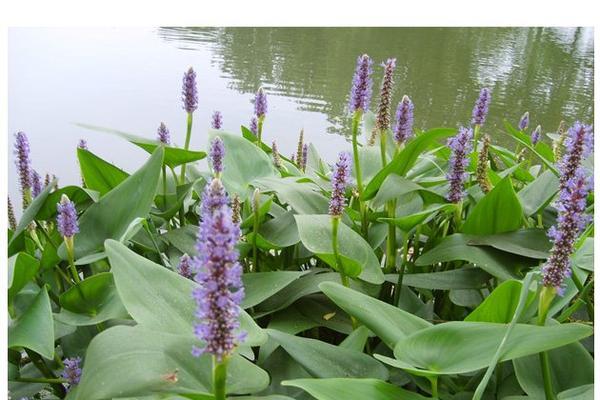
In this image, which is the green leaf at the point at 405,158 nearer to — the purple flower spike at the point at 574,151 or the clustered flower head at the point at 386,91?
the clustered flower head at the point at 386,91

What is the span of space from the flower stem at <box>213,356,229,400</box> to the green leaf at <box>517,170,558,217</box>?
1.85 ft

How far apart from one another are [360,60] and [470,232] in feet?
0.89

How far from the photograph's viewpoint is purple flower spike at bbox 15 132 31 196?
2.79ft

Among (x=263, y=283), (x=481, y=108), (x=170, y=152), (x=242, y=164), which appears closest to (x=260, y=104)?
(x=242, y=164)

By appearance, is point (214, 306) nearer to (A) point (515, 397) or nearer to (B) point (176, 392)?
(B) point (176, 392)

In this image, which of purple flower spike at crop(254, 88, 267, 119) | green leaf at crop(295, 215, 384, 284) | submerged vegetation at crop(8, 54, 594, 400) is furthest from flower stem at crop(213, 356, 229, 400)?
purple flower spike at crop(254, 88, 267, 119)

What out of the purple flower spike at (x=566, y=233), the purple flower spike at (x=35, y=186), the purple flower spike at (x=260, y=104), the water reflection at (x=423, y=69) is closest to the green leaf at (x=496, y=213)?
the purple flower spike at (x=566, y=233)

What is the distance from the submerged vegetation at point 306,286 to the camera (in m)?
0.52

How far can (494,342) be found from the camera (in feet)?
1.82

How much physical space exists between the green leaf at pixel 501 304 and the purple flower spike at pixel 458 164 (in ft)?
0.67

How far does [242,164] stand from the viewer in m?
1.03

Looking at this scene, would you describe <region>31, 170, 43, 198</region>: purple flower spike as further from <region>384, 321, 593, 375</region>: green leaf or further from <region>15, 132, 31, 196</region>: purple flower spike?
<region>384, 321, 593, 375</region>: green leaf

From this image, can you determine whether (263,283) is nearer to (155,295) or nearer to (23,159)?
(155,295)

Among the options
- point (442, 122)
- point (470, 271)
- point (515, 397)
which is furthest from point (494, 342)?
point (442, 122)
